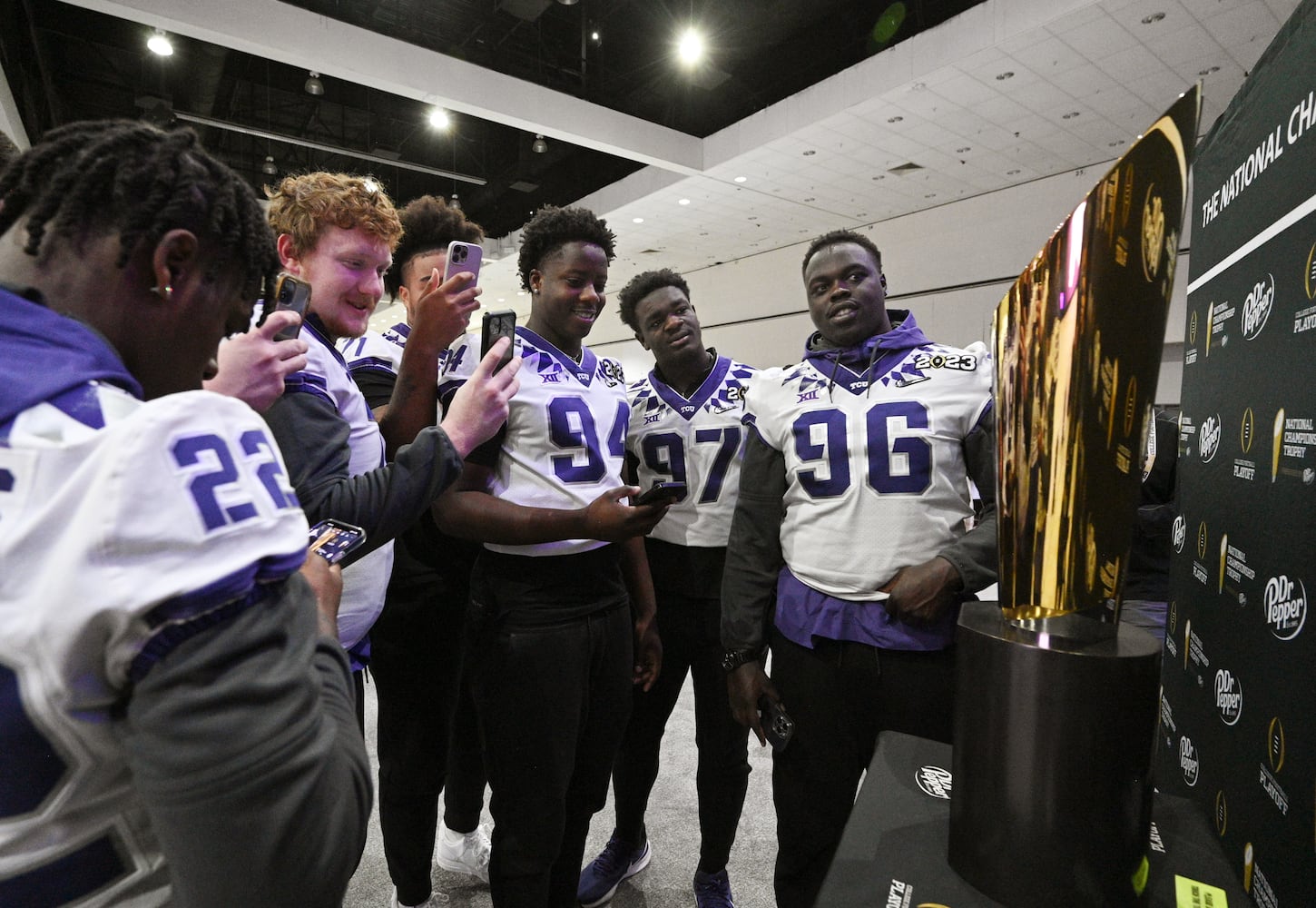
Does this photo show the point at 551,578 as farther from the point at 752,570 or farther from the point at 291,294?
the point at 291,294

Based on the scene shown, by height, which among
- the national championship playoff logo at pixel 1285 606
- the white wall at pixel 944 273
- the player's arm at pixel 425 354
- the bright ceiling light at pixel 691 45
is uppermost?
the bright ceiling light at pixel 691 45

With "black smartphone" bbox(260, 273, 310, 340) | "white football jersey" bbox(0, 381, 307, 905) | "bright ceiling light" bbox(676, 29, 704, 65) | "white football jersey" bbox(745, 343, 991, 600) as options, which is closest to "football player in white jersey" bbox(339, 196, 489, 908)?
"black smartphone" bbox(260, 273, 310, 340)

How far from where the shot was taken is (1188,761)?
1.37 metres

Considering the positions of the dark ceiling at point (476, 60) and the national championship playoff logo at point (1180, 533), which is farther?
the dark ceiling at point (476, 60)

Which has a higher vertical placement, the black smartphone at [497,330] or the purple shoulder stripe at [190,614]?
the black smartphone at [497,330]

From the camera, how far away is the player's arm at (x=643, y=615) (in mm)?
1957

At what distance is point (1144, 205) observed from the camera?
555 mm

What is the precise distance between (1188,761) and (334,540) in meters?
1.57

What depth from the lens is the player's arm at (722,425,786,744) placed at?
1609mm

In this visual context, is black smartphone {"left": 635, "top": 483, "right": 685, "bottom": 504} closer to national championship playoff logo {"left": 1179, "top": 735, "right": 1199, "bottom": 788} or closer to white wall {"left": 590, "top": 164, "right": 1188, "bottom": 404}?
national championship playoff logo {"left": 1179, "top": 735, "right": 1199, "bottom": 788}

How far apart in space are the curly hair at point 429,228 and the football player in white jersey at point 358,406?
517 mm

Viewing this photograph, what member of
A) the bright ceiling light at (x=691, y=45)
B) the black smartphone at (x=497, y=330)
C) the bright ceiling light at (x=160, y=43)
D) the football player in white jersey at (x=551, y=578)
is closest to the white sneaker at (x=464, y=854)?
the football player in white jersey at (x=551, y=578)

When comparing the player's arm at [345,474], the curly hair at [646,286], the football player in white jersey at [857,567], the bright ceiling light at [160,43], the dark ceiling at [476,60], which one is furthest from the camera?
the dark ceiling at [476,60]

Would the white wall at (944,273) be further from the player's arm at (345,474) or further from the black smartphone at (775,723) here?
the player's arm at (345,474)
